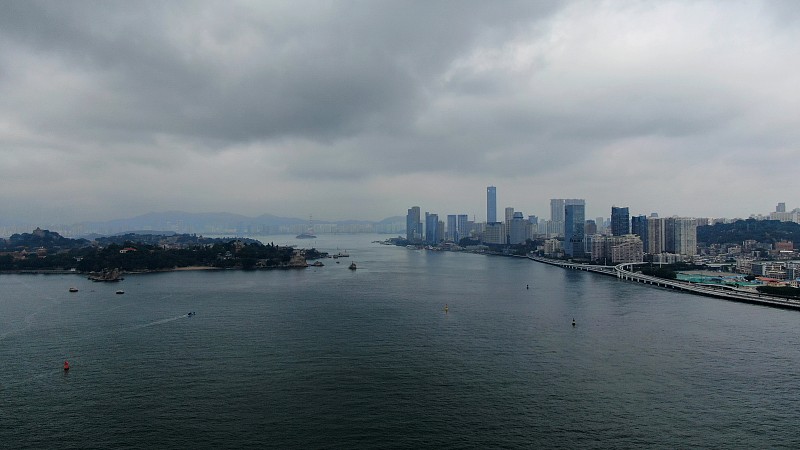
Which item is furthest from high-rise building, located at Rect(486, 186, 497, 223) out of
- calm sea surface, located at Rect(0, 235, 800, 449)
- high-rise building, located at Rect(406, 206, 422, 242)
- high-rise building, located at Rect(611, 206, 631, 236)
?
calm sea surface, located at Rect(0, 235, 800, 449)

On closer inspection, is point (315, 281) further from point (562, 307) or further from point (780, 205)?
point (780, 205)

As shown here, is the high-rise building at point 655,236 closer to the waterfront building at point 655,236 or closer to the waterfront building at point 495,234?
the waterfront building at point 655,236

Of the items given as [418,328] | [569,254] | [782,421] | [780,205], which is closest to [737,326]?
[782,421]

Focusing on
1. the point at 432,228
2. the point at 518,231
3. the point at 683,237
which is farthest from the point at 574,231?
the point at 432,228

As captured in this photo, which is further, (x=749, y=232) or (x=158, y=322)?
(x=749, y=232)

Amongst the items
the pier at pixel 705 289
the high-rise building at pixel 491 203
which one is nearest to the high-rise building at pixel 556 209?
the high-rise building at pixel 491 203

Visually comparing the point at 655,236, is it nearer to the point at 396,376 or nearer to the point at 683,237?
the point at 683,237
